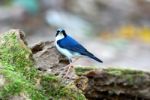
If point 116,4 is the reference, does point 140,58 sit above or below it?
below

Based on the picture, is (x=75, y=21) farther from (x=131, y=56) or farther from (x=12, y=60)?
(x=12, y=60)

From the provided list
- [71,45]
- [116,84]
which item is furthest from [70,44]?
[116,84]

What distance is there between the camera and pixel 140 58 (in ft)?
36.6

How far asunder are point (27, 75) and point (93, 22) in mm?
9702

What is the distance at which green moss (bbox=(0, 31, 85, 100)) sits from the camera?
3740 mm

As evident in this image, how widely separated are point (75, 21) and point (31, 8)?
101 cm

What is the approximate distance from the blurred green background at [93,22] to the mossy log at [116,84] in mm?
5876

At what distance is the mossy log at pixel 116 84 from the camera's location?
4887mm

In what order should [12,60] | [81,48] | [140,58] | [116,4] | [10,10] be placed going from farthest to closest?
[116,4] < [10,10] < [140,58] < [81,48] < [12,60]

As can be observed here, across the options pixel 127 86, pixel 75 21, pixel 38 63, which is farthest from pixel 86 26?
pixel 38 63

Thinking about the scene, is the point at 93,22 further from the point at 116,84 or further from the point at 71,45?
the point at 71,45

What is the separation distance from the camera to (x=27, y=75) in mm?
3893

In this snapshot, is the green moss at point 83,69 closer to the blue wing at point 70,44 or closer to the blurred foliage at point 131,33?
the blue wing at point 70,44

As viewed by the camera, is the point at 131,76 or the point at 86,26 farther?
the point at 86,26
